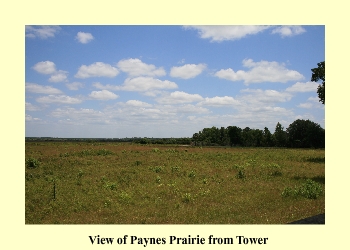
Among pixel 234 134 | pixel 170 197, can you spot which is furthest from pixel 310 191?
pixel 234 134

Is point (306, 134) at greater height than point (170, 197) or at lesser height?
greater

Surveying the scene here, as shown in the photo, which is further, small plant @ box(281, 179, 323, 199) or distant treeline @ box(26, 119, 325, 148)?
distant treeline @ box(26, 119, 325, 148)

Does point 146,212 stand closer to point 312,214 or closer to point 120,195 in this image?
point 120,195

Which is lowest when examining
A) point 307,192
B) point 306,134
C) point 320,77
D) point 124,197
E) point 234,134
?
point 124,197

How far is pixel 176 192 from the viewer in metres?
16.9

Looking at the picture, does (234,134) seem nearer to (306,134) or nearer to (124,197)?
(306,134)

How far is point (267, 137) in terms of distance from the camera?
333 feet

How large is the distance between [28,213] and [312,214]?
13.0m

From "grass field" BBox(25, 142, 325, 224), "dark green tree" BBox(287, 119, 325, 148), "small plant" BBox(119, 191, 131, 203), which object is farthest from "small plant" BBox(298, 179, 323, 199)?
"dark green tree" BBox(287, 119, 325, 148)

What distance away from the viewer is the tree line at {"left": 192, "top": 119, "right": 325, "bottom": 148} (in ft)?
196

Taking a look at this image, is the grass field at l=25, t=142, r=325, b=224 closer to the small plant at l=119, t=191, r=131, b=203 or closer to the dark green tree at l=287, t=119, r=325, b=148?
the small plant at l=119, t=191, r=131, b=203

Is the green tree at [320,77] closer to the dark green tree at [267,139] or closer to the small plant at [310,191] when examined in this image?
the small plant at [310,191]

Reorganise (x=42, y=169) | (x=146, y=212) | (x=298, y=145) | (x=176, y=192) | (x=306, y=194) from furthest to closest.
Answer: (x=298, y=145), (x=42, y=169), (x=176, y=192), (x=306, y=194), (x=146, y=212)
